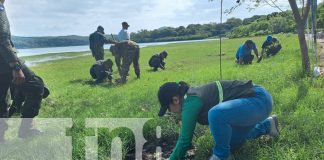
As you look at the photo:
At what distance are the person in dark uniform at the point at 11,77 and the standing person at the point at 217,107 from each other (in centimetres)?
243

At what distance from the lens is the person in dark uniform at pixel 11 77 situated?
5.55 meters

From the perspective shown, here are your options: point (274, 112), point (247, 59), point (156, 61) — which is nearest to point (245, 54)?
point (247, 59)

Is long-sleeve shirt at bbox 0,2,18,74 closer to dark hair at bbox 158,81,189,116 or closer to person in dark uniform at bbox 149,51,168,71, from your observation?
dark hair at bbox 158,81,189,116

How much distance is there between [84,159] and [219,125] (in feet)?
5.05

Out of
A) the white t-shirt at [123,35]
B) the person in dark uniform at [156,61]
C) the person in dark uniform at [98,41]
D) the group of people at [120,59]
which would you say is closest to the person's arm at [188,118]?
the group of people at [120,59]

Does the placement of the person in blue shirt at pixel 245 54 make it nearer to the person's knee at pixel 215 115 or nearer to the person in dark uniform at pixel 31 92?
the person in dark uniform at pixel 31 92

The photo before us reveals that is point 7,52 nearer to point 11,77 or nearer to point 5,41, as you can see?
point 5,41

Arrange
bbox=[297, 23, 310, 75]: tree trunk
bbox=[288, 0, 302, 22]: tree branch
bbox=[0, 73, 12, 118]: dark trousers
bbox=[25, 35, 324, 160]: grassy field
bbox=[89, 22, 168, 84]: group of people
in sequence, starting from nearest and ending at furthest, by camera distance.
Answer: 1. bbox=[25, 35, 324, 160]: grassy field
2. bbox=[0, 73, 12, 118]: dark trousers
3. bbox=[297, 23, 310, 75]: tree trunk
4. bbox=[288, 0, 302, 22]: tree branch
5. bbox=[89, 22, 168, 84]: group of people

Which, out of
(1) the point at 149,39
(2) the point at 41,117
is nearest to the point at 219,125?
(2) the point at 41,117

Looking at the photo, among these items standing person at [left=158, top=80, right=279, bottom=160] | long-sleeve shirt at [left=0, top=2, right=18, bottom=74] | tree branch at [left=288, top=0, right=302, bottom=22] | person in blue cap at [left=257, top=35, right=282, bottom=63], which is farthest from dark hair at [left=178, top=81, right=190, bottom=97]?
person in blue cap at [left=257, top=35, right=282, bottom=63]

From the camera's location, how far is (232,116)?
13.5 feet

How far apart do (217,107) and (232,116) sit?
17cm

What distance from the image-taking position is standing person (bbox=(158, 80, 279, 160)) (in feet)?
13.2

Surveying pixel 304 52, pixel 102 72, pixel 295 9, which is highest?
pixel 295 9
